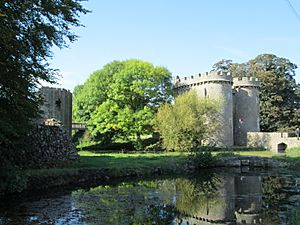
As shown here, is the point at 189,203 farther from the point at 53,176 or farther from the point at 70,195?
the point at 53,176

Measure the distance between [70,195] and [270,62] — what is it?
45.8 metres

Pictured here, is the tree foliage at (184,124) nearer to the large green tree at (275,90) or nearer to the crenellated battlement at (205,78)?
the crenellated battlement at (205,78)

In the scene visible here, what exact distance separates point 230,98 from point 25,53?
1283 inches

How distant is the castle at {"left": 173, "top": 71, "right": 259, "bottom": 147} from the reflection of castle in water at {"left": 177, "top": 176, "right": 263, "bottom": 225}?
23.0 meters

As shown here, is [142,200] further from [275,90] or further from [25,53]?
[275,90]

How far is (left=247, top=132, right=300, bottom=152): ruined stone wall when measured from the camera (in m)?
36.8

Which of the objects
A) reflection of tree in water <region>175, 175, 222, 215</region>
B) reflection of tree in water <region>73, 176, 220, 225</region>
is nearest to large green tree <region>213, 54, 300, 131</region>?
reflection of tree in water <region>175, 175, 222, 215</region>

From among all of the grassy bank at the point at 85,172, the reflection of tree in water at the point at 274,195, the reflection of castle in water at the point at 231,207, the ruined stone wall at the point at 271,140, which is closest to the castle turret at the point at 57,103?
the grassy bank at the point at 85,172

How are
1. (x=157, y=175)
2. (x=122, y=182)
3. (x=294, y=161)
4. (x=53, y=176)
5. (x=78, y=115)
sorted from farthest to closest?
(x=78, y=115), (x=294, y=161), (x=157, y=175), (x=122, y=182), (x=53, y=176)

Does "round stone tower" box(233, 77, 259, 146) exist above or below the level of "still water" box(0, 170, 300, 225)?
above

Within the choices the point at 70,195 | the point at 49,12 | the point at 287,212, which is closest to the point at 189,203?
the point at 287,212

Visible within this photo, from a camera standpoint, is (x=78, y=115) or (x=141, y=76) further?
(x=78, y=115)

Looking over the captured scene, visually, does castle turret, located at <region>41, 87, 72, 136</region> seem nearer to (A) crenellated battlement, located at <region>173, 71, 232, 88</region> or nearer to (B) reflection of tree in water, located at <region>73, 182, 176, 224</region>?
(B) reflection of tree in water, located at <region>73, 182, 176, 224</region>

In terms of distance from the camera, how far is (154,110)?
39.2 m
